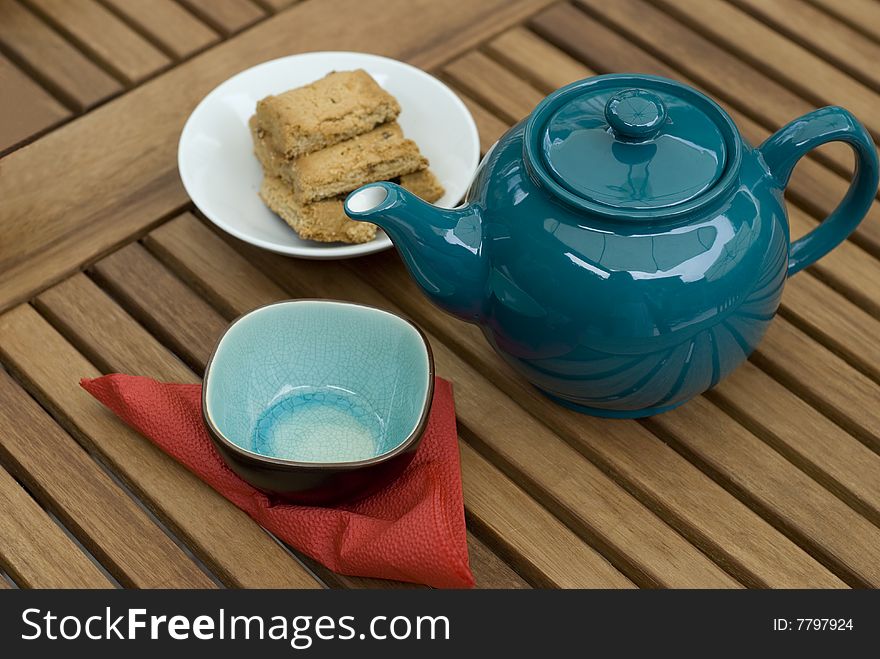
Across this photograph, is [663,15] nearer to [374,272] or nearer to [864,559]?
[374,272]

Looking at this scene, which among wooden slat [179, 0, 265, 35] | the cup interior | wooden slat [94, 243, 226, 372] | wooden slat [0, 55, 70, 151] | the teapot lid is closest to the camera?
the teapot lid

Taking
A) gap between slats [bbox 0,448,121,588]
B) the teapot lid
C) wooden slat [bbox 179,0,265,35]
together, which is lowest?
gap between slats [bbox 0,448,121,588]

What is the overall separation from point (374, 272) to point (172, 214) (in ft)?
0.67

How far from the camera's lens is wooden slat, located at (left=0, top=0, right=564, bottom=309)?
36.7 inches

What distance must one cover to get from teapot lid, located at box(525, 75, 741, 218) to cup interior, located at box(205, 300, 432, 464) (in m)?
0.17

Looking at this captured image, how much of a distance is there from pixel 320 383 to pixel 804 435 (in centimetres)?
39

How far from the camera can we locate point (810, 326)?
35.2 inches

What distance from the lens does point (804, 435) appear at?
824 mm

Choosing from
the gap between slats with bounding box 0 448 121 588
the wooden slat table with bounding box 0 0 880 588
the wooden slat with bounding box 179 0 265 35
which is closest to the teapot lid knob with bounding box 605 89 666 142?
the wooden slat table with bounding box 0 0 880 588

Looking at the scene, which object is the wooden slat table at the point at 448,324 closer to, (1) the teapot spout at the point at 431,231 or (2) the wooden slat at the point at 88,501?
(2) the wooden slat at the point at 88,501

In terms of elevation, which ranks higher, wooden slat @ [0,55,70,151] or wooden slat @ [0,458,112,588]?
wooden slat @ [0,55,70,151]

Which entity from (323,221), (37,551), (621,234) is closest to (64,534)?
(37,551)

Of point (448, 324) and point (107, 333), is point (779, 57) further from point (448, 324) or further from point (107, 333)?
point (107, 333)

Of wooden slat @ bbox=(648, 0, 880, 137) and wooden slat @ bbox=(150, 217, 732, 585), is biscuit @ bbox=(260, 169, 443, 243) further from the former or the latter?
wooden slat @ bbox=(648, 0, 880, 137)
